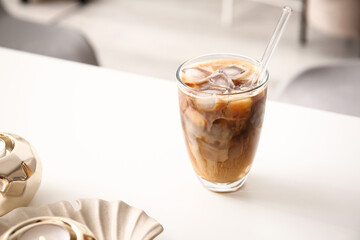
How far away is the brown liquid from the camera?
52 cm

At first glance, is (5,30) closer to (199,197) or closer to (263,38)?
(199,197)

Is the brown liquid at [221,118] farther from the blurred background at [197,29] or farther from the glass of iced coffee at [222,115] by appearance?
the blurred background at [197,29]

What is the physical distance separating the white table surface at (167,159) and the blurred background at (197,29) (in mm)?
1037

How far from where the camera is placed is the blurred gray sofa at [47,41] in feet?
4.42

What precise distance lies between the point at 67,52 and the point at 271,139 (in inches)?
32.0

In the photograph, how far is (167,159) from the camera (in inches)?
25.8

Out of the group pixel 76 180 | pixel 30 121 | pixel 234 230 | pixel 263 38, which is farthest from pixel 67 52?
pixel 263 38

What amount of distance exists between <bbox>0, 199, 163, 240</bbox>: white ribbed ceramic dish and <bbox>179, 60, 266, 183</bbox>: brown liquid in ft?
0.33

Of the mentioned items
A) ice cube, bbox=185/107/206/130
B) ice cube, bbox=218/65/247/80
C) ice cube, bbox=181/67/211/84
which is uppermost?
ice cube, bbox=218/65/247/80

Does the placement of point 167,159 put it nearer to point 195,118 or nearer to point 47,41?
point 195,118

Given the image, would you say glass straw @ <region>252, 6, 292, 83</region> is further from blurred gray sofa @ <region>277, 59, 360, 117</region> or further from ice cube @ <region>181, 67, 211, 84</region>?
blurred gray sofa @ <region>277, 59, 360, 117</region>

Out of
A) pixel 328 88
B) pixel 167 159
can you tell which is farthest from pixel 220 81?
pixel 328 88

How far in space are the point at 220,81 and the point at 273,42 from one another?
2.9 inches

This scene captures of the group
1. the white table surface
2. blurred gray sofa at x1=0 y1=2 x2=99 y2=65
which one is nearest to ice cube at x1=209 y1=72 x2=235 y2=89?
the white table surface
